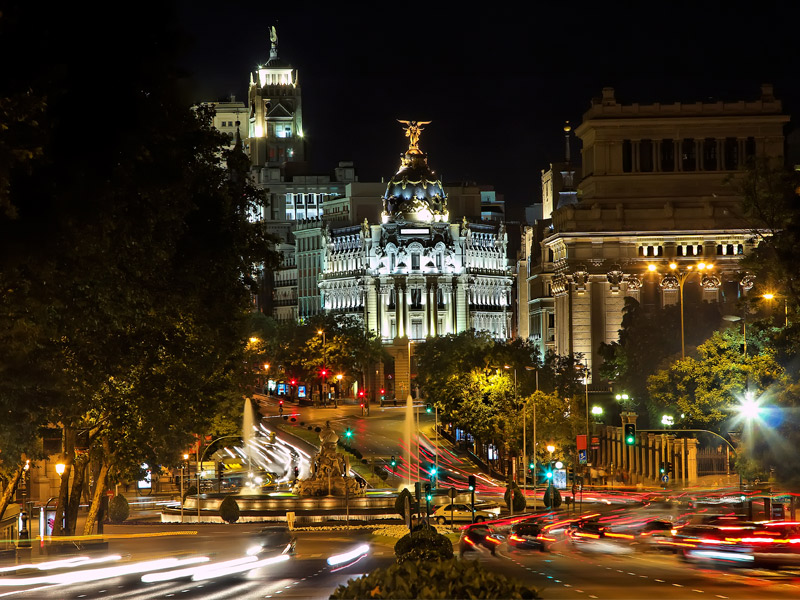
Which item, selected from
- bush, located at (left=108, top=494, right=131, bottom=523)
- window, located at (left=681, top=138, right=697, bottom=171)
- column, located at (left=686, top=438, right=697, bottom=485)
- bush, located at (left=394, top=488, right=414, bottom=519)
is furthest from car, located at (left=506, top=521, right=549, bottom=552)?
window, located at (left=681, top=138, right=697, bottom=171)

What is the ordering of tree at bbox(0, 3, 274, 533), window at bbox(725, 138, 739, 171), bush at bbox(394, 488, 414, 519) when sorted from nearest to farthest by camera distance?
tree at bbox(0, 3, 274, 533) → bush at bbox(394, 488, 414, 519) → window at bbox(725, 138, 739, 171)

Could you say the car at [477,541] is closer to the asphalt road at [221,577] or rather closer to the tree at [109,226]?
the asphalt road at [221,577]

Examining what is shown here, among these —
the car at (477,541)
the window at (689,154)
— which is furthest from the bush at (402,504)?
the window at (689,154)

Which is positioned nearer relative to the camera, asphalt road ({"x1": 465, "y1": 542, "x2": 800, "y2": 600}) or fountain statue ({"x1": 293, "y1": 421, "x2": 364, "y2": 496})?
asphalt road ({"x1": 465, "y1": 542, "x2": 800, "y2": 600})

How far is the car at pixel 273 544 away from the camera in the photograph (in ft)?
167

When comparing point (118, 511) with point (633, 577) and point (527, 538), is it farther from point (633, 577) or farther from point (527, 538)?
point (633, 577)

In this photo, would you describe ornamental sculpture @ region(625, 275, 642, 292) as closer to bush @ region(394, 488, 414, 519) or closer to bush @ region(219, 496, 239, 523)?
bush @ region(394, 488, 414, 519)

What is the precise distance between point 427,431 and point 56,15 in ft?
354

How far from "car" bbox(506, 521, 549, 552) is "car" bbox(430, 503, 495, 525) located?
6171 millimetres

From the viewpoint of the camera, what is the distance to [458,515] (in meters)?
77.4

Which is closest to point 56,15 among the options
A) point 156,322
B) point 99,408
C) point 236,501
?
point 156,322

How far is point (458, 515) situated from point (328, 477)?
9547 millimetres

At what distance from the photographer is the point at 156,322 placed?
39.8m

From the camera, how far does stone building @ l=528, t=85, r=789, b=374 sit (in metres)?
137
